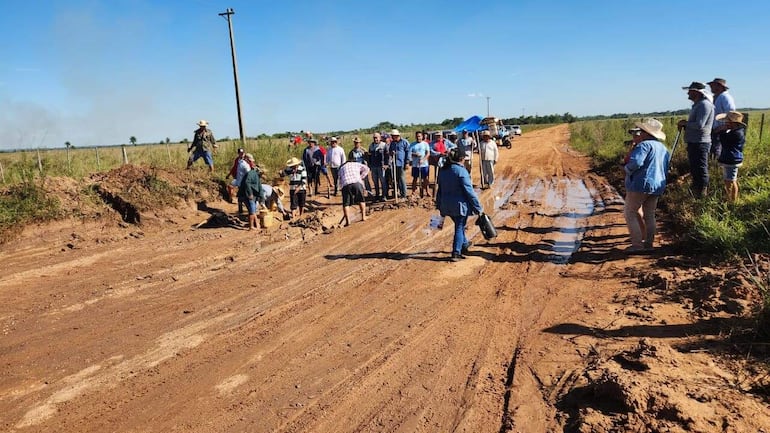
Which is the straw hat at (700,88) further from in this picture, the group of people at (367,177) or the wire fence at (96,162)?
the wire fence at (96,162)

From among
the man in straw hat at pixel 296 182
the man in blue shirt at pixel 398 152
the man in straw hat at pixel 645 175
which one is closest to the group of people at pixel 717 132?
the man in straw hat at pixel 645 175

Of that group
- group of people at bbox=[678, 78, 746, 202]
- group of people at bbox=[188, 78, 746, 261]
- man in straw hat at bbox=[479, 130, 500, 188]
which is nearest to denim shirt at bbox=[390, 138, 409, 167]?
group of people at bbox=[188, 78, 746, 261]

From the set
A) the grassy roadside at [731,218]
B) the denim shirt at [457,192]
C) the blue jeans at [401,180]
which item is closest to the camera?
the grassy roadside at [731,218]

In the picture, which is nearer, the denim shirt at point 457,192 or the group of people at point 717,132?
the denim shirt at point 457,192

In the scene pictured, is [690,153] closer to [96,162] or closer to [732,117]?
[732,117]

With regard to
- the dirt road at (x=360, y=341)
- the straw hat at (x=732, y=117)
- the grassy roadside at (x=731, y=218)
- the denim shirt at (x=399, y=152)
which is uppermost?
the straw hat at (x=732, y=117)

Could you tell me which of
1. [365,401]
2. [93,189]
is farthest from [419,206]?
[365,401]

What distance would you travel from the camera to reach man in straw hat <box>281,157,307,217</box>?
36.7ft

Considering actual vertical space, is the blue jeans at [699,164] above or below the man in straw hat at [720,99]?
below

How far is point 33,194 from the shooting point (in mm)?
9602

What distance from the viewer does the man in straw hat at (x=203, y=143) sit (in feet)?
44.8

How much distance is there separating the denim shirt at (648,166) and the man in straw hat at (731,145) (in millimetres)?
1920

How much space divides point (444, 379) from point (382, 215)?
7294 millimetres

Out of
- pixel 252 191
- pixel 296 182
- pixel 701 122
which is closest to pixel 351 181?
pixel 296 182
